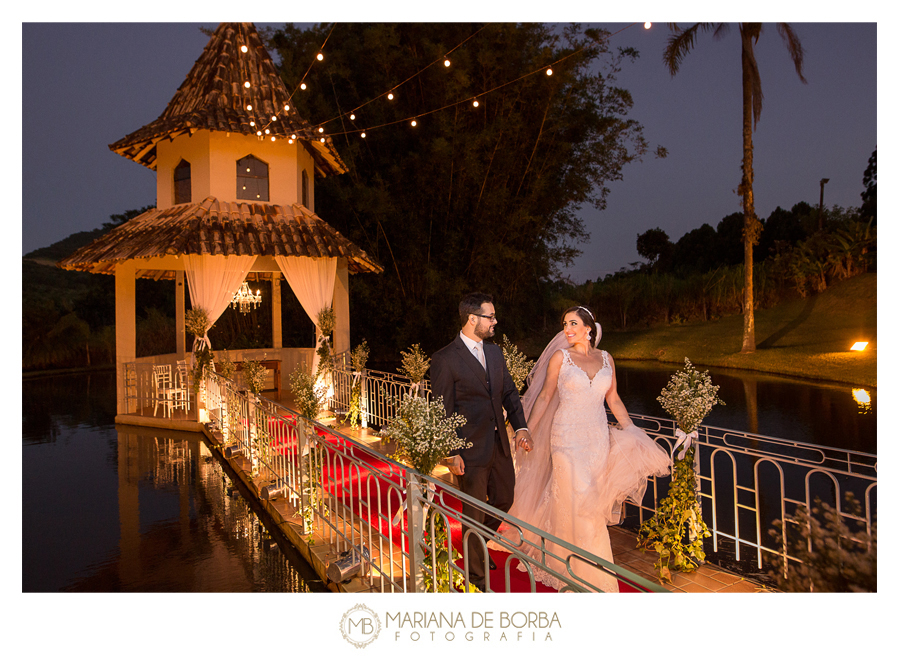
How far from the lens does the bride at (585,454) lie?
3635 mm

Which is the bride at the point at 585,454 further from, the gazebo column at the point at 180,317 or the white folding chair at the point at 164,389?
the gazebo column at the point at 180,317

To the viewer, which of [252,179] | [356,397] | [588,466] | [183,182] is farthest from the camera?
[183,182]

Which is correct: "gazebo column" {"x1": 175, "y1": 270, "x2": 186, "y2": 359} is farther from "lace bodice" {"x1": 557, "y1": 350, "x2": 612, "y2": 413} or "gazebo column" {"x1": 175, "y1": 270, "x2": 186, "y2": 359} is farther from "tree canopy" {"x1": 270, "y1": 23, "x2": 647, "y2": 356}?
"lace bodice" {"x1": 557, "y1": 350, "x2": 612, "y2": 413}

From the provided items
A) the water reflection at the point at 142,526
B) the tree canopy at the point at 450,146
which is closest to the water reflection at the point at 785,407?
the tree canopy at the point at 450,146

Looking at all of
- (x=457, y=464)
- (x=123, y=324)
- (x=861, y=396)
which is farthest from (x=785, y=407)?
(x=123, y=324)

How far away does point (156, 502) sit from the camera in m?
6.01

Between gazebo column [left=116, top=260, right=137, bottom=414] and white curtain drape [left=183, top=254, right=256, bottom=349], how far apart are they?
165 cm

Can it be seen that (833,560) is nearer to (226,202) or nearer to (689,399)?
(689,399)
